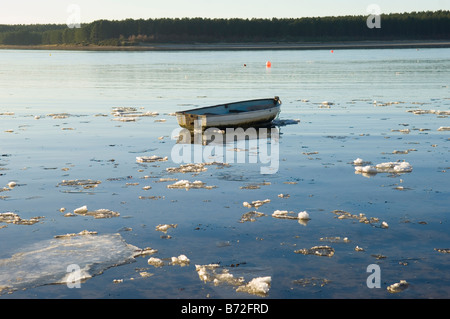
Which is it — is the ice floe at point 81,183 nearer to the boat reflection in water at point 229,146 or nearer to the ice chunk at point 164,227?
the boat reflection in water at point 229,146

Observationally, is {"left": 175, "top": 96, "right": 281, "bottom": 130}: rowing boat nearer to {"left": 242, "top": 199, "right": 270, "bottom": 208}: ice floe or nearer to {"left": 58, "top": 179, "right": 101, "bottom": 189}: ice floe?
{"left": 58, "top": 179, "right": 101, "bottom": 189}: ice floe

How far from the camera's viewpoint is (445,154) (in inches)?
818

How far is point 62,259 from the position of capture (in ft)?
35.9

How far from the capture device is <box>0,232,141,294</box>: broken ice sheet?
397 inches

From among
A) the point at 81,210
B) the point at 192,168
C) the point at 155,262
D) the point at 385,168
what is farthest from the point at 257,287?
the point at 385,168

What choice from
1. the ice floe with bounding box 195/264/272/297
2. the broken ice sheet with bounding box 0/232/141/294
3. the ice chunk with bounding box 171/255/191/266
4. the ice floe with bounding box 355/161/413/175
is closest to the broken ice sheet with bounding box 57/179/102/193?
the broken ice sheet with bounding box 0/232/141/294

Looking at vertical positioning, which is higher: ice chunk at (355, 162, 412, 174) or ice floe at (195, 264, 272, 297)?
ice chunk at (355, 162, 412, 174)

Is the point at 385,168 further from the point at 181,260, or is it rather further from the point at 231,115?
the point at 231,115

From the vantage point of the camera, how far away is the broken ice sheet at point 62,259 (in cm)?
1008

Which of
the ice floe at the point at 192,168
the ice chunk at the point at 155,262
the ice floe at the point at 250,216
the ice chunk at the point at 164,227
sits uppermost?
the ice floe at the point at 192,168

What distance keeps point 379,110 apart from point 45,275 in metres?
27.5

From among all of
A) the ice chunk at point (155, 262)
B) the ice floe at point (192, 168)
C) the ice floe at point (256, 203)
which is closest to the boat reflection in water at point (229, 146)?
the ice floe at point (192, 168)
